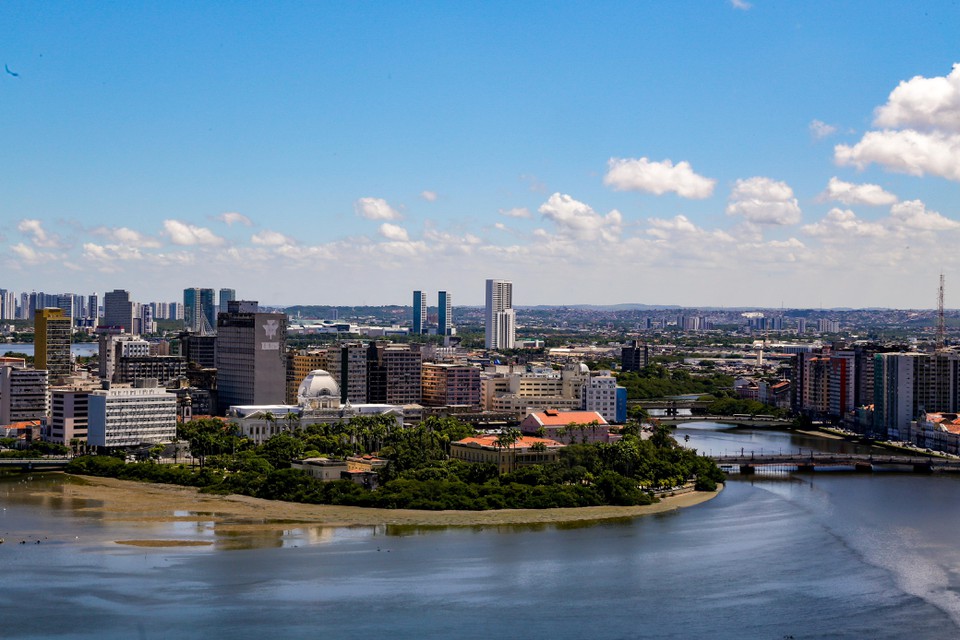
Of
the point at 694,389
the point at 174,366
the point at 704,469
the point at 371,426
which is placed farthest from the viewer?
the point at 694,389

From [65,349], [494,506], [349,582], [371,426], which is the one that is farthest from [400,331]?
[349,582]

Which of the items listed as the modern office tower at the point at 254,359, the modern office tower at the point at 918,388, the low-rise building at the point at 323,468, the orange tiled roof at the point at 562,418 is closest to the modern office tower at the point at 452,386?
the modern office tower at the point at 254,359

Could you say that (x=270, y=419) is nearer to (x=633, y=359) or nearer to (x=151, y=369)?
(x=151, y=369)

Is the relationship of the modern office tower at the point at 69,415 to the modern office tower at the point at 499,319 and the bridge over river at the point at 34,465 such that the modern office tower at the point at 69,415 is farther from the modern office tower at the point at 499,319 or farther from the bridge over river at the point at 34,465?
the modern office tower at the point at 499,319

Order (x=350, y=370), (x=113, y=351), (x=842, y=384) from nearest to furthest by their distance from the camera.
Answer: (x=350, y=370)
(x=842, y=384)
(x=113, y=351)

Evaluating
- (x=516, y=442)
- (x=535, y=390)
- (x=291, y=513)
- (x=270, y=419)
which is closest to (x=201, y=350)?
(x=535, y=390)

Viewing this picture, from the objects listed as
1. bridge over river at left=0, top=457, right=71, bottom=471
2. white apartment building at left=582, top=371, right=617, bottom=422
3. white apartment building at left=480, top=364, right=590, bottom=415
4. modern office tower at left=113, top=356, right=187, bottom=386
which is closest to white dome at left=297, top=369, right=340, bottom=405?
bridge over river at left=0, top=457, right=71, bottom=471

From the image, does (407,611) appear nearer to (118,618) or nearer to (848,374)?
(118,618)
